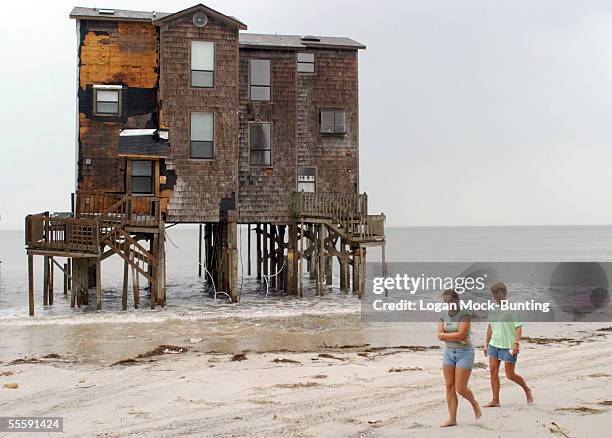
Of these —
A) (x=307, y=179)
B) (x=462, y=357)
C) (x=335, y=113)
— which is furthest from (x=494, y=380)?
(x=335, y=113)

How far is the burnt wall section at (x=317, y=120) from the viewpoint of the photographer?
97.8ft

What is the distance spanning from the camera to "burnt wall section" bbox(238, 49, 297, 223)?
91.5ft

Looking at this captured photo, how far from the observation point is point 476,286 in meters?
41.8

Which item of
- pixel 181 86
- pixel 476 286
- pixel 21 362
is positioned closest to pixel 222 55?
pixel 181 86

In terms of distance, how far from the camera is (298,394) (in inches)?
463

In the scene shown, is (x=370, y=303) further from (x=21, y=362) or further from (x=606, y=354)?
(x=21, y=362)

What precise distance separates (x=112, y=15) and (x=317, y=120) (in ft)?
30.7

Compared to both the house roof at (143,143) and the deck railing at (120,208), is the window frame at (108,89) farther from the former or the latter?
the deck railing at (120,208)

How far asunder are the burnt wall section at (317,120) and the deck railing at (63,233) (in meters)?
9.59

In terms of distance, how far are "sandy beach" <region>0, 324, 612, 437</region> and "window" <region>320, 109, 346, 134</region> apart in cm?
1495

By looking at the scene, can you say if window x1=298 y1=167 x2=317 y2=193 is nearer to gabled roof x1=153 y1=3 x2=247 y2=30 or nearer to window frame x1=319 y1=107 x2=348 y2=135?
window frame x1=319 y1=107 x2=348 y2=135

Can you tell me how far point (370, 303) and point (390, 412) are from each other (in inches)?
732

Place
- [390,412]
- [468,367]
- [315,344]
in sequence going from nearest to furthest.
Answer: [468,367] → [390,412] → [315,344]


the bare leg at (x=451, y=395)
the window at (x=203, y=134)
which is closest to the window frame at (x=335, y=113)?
the window at (x=203, y=134)
